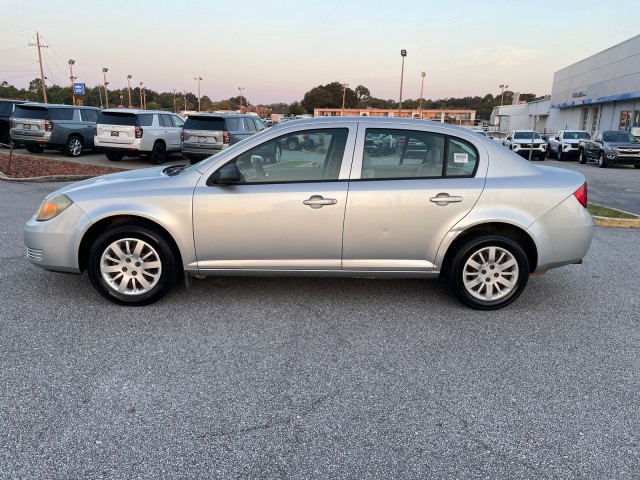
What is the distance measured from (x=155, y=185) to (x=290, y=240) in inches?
52.6

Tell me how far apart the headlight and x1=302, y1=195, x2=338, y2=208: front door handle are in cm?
218

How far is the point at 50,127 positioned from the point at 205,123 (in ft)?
19.1

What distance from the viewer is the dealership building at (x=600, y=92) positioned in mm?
35156

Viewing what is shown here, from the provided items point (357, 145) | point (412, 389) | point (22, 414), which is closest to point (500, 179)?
point (357, 145)

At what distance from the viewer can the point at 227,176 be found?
14.5 feet

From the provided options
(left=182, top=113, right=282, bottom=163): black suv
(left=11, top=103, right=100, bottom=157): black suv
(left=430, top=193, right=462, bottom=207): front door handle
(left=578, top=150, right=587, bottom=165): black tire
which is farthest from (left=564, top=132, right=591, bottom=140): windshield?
(left=430, top=193, right=462, bottom=207): front door handle

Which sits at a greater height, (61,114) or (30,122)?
(61,114)

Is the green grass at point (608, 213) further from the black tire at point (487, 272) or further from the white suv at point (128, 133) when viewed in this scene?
the white suv at point (128, 133)

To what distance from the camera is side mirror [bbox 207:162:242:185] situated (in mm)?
4414

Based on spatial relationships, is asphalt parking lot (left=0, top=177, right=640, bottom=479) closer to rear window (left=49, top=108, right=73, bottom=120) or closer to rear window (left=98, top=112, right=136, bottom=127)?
rear window (left=98, top=112, right=136, bottom=127)

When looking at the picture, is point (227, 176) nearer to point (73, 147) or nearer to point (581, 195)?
point (581, 195)

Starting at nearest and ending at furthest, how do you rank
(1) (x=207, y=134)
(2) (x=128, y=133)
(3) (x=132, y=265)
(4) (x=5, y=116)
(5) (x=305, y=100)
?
(3) (x=132, y=265)
(1) (x=207, y=134)
(2) (x=128, y=133)
(4) (x=5, y=116)
(5) (x=305, y=100)

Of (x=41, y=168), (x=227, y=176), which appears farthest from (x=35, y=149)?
(x=227, y=176)

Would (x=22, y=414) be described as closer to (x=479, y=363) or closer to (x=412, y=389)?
(x=412, y=389)
